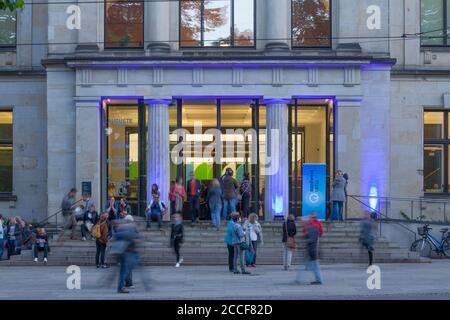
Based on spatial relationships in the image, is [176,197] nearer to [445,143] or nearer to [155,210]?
[155,210]

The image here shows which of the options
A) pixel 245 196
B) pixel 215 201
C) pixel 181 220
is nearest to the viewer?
pixel 181 220

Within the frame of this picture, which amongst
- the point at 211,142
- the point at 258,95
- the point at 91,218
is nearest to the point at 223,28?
the point at 258,95

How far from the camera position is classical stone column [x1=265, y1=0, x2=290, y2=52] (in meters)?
35.8

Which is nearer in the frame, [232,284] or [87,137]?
[232,284]

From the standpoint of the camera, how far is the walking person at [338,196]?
1346 inches

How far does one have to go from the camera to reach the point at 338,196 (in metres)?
34.3

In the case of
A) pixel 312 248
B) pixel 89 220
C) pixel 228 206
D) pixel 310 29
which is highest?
pixel 310 29

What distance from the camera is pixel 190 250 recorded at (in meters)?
32.5

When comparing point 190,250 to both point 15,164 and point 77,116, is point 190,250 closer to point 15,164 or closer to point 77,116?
point 77,116

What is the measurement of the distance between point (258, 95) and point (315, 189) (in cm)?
427

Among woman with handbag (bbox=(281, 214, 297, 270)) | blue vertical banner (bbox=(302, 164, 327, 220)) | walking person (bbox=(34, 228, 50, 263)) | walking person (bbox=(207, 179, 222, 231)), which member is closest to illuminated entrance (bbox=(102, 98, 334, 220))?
blue vertical banner (bbox=(302, 164, 327, 220))

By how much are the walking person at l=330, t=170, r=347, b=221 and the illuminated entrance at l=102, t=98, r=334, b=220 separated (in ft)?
6.77

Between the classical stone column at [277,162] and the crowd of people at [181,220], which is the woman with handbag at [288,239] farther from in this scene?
the classical stone column at [277,162]
